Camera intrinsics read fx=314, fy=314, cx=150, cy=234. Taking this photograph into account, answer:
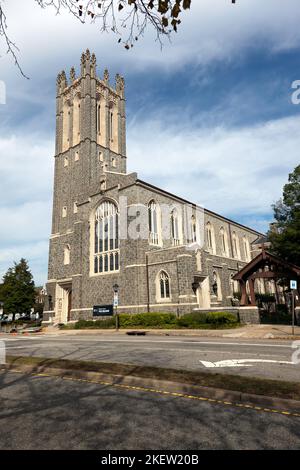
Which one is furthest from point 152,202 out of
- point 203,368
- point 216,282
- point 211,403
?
point 211,403

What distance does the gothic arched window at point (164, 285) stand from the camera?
28.7m

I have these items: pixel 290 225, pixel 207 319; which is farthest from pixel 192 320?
pixel 290 225

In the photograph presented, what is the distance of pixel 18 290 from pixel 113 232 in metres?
24.9

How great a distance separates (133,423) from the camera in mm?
4473

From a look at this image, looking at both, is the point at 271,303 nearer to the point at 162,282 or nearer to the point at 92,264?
the point at 162,282

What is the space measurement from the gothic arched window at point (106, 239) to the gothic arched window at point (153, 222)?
3.53 metres

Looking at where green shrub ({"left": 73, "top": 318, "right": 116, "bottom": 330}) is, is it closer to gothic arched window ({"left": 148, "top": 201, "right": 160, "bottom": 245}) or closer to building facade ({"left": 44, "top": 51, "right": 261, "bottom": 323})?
building facade ({"left": 44, "top": 51, "right": 261, "bottom": 323})

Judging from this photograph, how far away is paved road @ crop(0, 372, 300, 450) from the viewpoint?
3844 mm

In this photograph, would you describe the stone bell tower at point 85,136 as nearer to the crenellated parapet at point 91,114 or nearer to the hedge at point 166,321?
the crenellated parapet at point 91,114

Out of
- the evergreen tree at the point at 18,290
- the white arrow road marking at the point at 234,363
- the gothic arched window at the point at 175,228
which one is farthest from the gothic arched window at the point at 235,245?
the white arrow road marking at the point at 234,363

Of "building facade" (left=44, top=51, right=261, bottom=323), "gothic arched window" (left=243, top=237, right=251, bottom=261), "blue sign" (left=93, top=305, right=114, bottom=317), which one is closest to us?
"building facade" (left=44, top=51, right=261, bottom=323)

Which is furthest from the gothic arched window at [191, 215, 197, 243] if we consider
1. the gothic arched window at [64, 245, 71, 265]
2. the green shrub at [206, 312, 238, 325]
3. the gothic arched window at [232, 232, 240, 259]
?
the green shrub at [206, 312, 238, 325]

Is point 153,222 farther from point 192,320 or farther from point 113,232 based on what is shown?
point 192,320

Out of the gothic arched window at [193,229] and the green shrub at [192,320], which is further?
the gothic arched window at [193,229]
